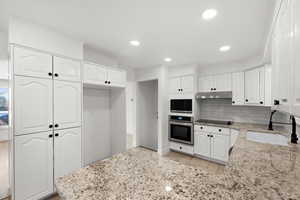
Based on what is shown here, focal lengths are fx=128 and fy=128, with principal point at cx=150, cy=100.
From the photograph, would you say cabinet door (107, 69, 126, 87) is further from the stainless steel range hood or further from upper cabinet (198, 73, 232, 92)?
upper cabinet (198, 73, 232, 92)

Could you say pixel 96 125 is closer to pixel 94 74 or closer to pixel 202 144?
pixel 94 74

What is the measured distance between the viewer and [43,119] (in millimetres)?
1760

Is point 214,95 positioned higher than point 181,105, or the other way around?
point 214,95

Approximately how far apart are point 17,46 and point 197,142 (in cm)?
377

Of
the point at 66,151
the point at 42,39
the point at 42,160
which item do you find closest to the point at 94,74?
the point at 42,39

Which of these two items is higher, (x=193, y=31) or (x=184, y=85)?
(x=193, y=31)

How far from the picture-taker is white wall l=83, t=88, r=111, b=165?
2.69 m

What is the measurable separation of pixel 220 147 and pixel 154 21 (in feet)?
9.72

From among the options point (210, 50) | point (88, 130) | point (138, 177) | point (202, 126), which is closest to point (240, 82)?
point (210, 50)

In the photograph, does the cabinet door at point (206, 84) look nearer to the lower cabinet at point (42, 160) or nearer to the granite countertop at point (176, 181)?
the granite countertop at point (176, 181)

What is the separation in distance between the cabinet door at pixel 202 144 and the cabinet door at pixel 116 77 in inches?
90.1

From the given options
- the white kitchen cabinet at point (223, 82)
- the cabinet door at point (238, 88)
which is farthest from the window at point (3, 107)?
the cabinet door at point (238, 88)

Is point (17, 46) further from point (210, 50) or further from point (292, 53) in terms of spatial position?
point (210, 50)

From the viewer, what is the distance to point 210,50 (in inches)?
102
